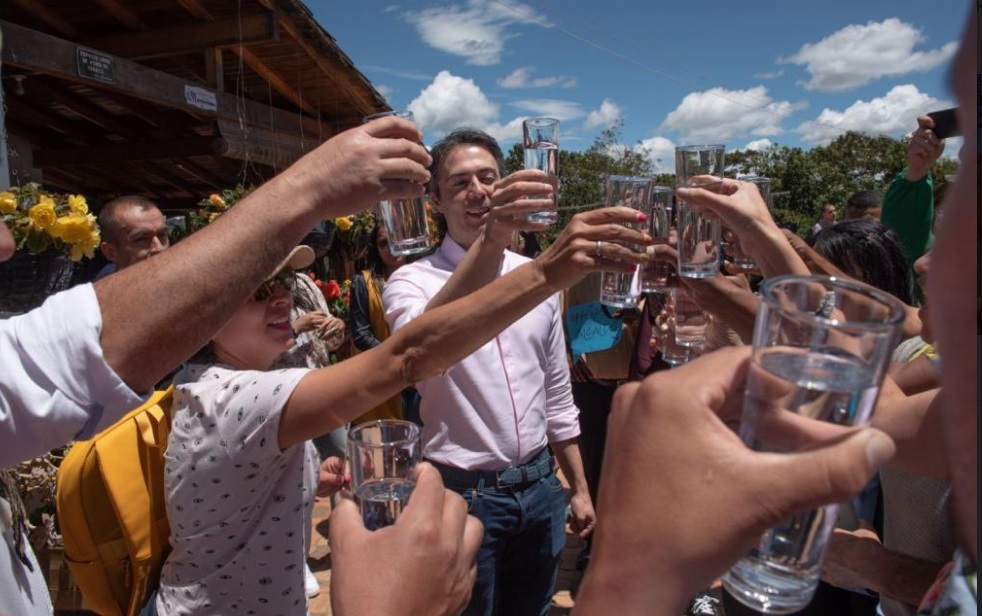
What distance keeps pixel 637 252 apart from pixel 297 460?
1154 millimetres

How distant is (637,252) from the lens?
6.06 ft

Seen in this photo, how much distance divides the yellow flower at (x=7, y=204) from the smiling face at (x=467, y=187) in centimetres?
202

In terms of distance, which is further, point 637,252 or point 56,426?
point 637,252

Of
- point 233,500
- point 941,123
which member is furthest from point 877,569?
point 941,123

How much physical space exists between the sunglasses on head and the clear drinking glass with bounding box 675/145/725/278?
4.50 feet

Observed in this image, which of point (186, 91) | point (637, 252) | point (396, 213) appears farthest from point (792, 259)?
point (186, 91)

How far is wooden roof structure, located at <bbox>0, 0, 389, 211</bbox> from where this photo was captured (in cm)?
571

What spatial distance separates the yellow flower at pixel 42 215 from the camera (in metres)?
2.95

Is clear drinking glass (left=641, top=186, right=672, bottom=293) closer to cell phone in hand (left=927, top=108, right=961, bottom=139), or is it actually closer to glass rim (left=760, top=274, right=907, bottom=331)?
glass rim (left=760, top=274, right=907, bottom=331)

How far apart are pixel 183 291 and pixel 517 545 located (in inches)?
72.6

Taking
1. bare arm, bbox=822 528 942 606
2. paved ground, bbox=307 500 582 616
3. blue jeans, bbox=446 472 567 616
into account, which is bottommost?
paved ground, bbox=307 500 582 616

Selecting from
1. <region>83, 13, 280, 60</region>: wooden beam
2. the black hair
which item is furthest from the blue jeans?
<region>83, 13, 280, 60</region>: wooden beam

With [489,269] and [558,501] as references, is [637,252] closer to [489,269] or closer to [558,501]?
[489,269]

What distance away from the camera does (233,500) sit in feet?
5.79
